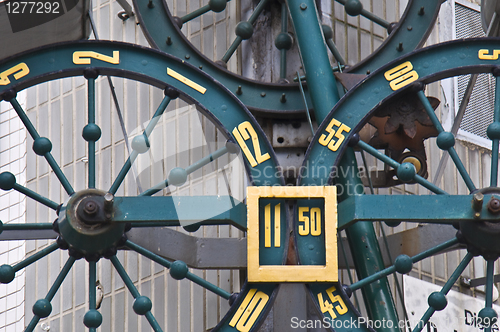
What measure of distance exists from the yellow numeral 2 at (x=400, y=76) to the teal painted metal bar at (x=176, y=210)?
1.66 meters

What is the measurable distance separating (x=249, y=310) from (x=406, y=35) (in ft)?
12.7

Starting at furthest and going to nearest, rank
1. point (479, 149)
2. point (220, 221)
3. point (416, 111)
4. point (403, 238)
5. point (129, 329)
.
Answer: point (479, 149) < point (129, 329) < point (403, 238) < point (416, 111) < point (220, 221)

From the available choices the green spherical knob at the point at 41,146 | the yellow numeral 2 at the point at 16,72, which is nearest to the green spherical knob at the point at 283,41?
the yellow numeral 2 at the point at 16,72

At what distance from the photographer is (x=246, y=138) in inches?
324

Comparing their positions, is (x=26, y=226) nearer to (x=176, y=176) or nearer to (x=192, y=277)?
(x=176, y=176)

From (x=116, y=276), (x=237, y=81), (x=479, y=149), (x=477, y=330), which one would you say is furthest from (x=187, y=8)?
(x=477, y=330)

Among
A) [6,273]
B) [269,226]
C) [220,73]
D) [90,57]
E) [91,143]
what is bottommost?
[6,273]

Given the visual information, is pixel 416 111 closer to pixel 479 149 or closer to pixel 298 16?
pixel 298 16

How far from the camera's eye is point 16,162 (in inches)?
524

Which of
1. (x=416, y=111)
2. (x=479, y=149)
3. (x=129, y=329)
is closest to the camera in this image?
(x=416, y=111)

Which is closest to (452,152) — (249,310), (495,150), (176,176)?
(495,150)

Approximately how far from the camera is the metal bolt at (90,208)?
792cm

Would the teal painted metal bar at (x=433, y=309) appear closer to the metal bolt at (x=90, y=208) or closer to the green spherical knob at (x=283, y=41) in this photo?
the metal bolt at (x=90, y=208)

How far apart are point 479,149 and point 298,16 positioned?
4674mm
